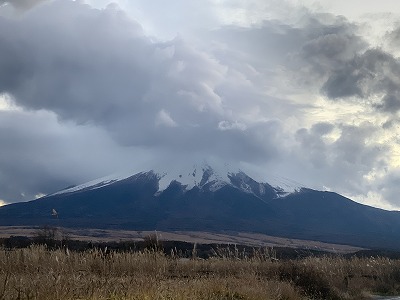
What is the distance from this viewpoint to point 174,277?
64.1 ft

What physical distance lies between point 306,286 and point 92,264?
322 inches

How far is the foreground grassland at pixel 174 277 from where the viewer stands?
11.0 m

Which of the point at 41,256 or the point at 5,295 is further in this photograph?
the point at 41,256

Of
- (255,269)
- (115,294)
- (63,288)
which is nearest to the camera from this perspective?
(63,288)

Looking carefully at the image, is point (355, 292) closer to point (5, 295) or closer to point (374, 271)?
point (374, 271)

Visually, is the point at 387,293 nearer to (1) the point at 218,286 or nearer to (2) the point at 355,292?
(2) the point at 355,292

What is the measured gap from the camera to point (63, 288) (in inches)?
407

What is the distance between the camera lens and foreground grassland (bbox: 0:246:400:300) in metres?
11.0

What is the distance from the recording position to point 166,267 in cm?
2267

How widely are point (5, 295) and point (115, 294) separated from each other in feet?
7.43

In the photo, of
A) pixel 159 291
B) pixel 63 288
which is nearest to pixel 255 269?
pixel 159 291

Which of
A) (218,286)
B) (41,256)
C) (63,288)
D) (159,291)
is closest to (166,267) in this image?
(41,256)

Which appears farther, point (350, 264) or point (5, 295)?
point (350, 264)

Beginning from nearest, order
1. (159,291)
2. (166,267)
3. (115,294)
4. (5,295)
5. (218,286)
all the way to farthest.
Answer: (5,295), (115,294), (159,291), (218,286), (166,267)
